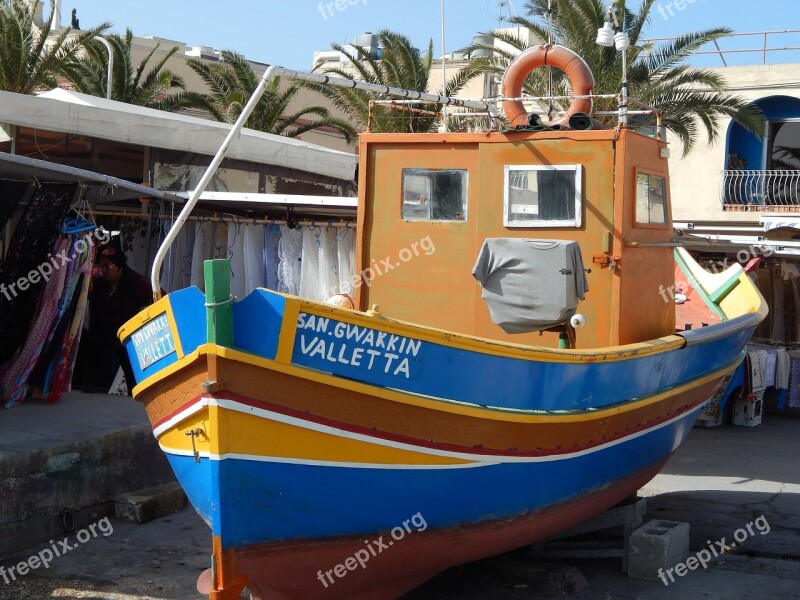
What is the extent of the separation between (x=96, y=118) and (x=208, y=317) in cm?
780

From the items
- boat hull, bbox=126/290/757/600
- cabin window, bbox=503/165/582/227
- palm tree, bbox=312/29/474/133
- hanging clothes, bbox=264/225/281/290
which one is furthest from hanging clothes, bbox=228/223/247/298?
palm tree, bbox=312/29/474/133

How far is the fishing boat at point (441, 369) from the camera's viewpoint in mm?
4512

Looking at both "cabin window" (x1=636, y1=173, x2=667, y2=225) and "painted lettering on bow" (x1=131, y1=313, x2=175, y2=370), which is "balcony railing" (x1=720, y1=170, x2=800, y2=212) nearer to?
"cabin window" (x1=636, y1=173, x2=667, y2=225)

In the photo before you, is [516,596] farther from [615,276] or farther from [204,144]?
[204,144]

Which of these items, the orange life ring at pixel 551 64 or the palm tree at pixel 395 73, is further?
the palm tree at pixel 395 73

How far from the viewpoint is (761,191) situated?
21469 mm

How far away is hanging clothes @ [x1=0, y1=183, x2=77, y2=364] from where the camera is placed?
7785 mm

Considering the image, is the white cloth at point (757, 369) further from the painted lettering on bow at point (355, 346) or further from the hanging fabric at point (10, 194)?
the hanging fabric at point (10, 194)

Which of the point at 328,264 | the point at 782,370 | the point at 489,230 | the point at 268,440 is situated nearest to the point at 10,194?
the point at 328,264

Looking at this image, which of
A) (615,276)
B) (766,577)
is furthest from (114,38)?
(766,577)

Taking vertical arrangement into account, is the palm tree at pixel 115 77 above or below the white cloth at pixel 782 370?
above

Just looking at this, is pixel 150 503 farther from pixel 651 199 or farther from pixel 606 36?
pixel 606 36

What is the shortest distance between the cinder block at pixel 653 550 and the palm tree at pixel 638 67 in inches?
439

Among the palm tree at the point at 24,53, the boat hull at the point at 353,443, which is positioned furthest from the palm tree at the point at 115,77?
the boat hull at the point at 353,443
